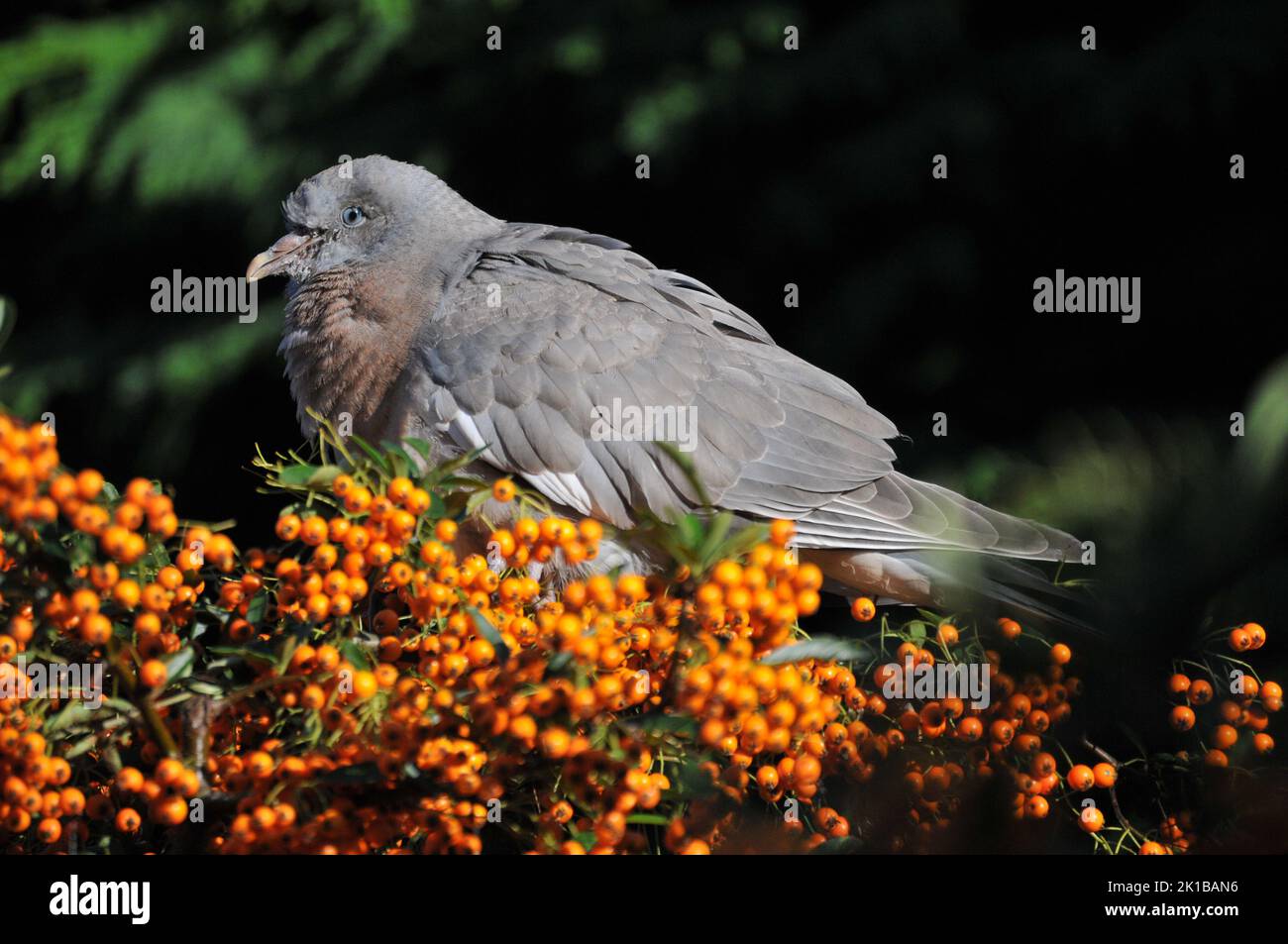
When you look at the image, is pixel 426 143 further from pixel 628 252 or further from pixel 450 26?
pixel 628 252

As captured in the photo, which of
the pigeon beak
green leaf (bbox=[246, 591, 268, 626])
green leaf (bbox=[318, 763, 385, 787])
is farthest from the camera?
the pigeon beak

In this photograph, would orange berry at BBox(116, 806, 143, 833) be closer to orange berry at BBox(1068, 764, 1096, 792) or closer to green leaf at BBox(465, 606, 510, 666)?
green leaf at BBox(465, 606, 510, 666)

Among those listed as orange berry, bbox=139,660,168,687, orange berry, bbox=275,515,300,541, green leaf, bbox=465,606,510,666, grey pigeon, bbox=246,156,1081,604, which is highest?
grey pigeon, bbox=246,156,1081,604

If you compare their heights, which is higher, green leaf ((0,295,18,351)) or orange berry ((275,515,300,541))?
green leaf ((0,295,18,351))

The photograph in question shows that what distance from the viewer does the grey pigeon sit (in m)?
1.74

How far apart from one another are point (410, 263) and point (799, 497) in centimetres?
71

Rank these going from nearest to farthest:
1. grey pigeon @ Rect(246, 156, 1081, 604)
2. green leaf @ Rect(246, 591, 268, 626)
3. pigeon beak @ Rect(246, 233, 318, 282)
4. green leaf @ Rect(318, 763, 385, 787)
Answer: green leaf @ Rect(318, 763, 385, 787), green leaf @ Rect(246, 591, 268, 626), grey pigeon @ Rect(246, 156, 1081, 604), pigeon beak @ Rect(246, 233, 318, 282)

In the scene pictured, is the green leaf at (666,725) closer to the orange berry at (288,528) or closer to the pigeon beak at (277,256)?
the orange berry at (288,528)

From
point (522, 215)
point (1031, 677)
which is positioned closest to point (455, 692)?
point (1031, 677)

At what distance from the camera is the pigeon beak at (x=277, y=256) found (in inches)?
74.6

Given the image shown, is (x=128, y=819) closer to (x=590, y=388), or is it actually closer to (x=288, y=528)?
(x=288, y=528)

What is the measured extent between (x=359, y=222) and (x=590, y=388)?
53cm

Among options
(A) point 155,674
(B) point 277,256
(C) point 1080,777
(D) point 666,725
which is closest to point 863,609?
(C) point 1080,777

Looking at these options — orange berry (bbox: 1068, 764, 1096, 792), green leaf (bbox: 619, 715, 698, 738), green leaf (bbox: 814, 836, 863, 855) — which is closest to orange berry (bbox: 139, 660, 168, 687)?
green leaf (bbox: 619, 715, 698, 738)
